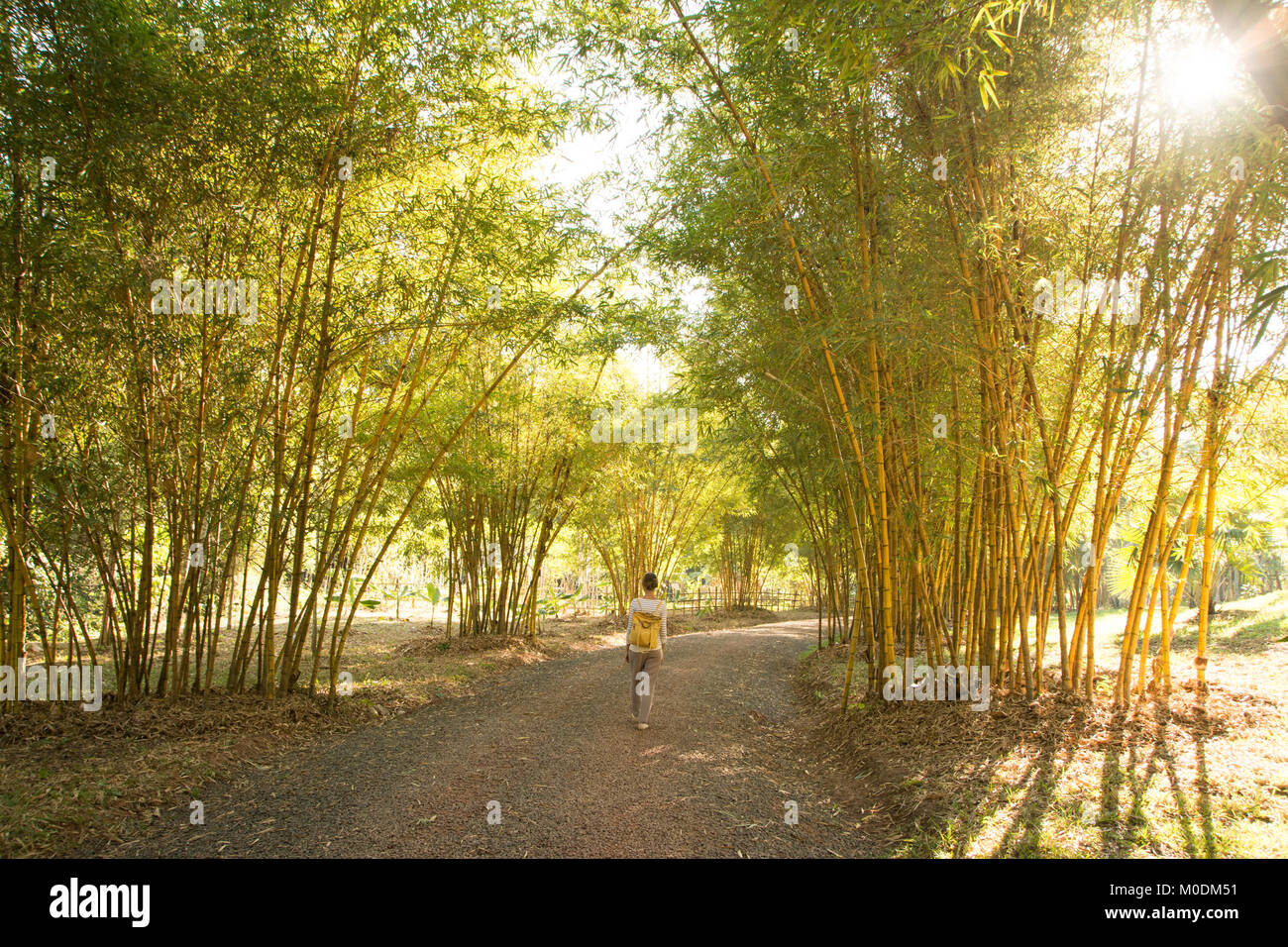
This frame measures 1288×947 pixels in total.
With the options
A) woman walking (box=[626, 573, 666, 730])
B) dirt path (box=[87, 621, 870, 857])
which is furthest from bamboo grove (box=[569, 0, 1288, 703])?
woman walking (box=[626, 573, 666, 730])

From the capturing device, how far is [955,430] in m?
3.87

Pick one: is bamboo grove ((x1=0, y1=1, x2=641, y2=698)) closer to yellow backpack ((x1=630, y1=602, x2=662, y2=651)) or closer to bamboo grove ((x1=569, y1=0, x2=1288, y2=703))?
bamboo grove ((x1=569, y1=0, x2=1288, y2=703))

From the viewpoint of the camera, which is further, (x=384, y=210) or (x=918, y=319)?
(x=384, y=210)

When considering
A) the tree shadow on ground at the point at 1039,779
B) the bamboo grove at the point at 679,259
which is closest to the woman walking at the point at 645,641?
the tree shadow on ground at the point at 1039,779

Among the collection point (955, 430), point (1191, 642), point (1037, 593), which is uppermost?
point (955, 430)

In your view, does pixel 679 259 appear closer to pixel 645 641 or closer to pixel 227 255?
pixel 645 641

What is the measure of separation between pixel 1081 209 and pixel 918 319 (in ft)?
3.68

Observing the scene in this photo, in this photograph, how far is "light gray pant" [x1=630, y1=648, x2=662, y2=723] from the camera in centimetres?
438

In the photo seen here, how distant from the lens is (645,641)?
450 cm

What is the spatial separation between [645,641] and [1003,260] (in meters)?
3.24

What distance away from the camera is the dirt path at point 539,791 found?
8.39ft
